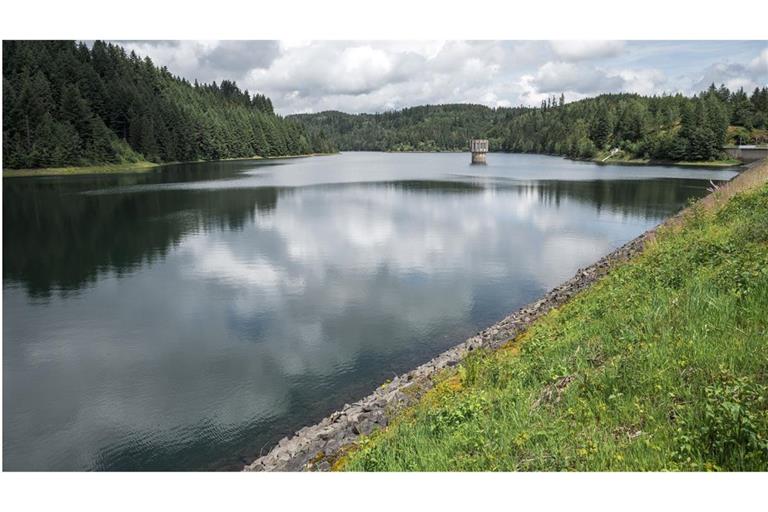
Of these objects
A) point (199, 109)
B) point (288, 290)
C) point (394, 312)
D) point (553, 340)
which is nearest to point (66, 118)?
point (199, 109)

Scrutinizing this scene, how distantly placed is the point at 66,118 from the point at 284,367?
10830 centimetres

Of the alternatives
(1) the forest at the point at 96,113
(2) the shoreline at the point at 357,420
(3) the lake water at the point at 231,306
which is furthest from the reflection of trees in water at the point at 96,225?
(1) the forest at the point at 96,113

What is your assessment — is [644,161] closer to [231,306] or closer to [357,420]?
[231,306]

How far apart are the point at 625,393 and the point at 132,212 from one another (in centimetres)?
5470

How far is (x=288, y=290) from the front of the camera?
2762cm

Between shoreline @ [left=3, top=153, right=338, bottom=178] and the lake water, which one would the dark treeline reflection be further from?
shoreline @ [left=3, top=153, right=338, bottom=178]

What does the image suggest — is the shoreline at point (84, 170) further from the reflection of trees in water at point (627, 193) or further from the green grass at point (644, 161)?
the green grass at point (644, 161)

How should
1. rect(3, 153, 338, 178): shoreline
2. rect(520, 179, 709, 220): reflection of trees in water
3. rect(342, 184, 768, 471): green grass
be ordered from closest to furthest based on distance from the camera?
rect(342, 184, 768, 471): green grass
rect(520, 179, 709, 220): reflection of trees in water
rect(3, 153, 338, 178): shoreline

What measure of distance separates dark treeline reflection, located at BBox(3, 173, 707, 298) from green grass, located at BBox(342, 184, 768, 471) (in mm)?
25433

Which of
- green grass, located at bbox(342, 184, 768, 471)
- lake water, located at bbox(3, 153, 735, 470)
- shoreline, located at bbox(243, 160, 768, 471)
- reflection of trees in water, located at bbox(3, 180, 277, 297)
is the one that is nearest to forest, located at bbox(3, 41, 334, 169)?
reflection of trees in water, located at bbox(3, 180, 277, 297)

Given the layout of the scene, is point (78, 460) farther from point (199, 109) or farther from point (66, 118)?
point (199, 109)

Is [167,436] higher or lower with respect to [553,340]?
lower

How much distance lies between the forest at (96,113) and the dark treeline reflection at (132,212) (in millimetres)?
15440

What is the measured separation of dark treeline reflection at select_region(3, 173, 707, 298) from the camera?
34.3 metres
